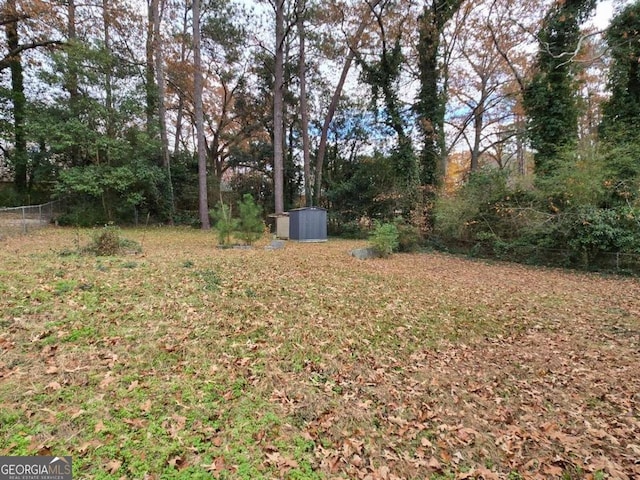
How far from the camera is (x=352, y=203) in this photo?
16.0 metres

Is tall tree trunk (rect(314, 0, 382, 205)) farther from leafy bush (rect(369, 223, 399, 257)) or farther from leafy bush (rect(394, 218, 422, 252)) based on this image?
leafy bush (rect(369, 223, 399, 257))

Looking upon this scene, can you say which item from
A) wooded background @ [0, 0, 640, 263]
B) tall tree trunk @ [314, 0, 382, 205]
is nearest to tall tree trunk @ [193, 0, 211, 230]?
wooded background @ [0, 0, 640, 263]

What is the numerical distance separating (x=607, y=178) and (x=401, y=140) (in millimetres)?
7258

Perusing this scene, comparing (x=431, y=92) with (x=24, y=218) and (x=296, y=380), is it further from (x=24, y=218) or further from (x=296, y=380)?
(x=24, y=218)

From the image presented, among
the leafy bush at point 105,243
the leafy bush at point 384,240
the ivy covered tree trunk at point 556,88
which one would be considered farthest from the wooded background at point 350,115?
the leafy bush at point 105,243

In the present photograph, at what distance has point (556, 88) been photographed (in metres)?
9.88

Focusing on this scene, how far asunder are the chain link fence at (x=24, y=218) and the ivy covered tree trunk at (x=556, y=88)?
1637 centimetres

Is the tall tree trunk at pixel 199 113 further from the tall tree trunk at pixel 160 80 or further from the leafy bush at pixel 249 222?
the leafy bush at pixel 249 222

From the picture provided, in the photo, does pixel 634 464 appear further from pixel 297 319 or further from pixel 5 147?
pixel 5 147

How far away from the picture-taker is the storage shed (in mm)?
12281

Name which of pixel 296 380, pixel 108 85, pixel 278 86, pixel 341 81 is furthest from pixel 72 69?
pixel 296 380

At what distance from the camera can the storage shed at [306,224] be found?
1228 cm

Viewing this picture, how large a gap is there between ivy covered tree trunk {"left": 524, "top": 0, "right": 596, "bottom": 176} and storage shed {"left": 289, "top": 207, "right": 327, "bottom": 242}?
7779 millimetres

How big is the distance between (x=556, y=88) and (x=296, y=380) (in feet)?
40.2
